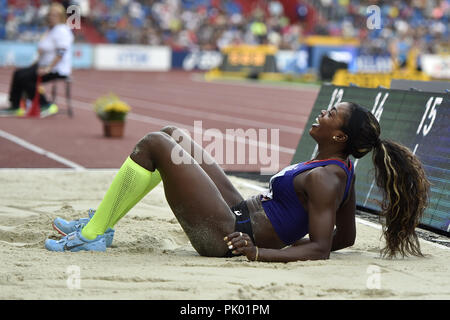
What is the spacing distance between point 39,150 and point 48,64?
465cm

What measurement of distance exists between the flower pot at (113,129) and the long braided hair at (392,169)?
776 centimetres

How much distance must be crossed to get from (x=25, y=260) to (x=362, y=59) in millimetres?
25480

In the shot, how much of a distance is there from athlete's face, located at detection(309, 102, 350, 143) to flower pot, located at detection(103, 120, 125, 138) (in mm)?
7810

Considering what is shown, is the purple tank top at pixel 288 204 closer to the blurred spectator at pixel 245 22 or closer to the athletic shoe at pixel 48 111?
the athletic shoe at pixel 48 111

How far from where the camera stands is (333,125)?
4.52 metres

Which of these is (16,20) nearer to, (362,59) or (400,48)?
(362,59)

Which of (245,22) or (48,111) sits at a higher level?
(48,111)

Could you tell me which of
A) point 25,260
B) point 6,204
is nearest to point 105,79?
point 6,204

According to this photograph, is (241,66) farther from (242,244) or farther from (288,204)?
(242,244)

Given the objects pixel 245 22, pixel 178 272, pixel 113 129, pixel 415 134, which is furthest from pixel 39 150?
pixel 245 22

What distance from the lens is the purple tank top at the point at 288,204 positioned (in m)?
4.54

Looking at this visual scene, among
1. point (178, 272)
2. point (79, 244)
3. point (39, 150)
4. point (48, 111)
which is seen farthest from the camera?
point (48, 111)

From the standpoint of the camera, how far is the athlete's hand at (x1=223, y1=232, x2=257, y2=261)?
4.46 meters

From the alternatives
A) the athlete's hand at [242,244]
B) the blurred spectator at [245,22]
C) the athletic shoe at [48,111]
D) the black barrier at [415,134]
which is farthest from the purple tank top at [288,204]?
the blurred spectator at [245,22]
